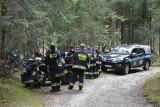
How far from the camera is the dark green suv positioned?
19719 millimetres

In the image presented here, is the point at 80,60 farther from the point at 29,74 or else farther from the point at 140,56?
the point at 140,56

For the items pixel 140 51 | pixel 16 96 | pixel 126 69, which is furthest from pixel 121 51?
pixel 16 96

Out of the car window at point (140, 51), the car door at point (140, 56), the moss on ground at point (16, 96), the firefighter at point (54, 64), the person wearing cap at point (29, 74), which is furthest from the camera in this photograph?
the car window at point (140, 51)

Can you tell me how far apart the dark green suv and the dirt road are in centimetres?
403

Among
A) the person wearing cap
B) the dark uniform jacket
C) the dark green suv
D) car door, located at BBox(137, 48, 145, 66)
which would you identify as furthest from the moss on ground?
car door, located at BBox(137, 48, 145, 66)

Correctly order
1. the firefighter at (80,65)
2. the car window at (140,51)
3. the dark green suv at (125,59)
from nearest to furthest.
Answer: the firefighter at (80,65) < the dark green suv at (125,59) < the car window at (140,51)

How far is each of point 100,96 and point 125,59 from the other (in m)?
8.08

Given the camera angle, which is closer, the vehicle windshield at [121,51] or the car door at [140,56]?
the vehicle windshield at [121,51]

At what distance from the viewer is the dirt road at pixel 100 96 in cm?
1067

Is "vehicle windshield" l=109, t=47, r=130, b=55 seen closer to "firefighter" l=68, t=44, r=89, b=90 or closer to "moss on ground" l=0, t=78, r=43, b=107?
"firefighter" l=68, t=44, r=89, b=90

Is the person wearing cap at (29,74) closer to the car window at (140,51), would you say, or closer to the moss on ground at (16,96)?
the moss on ground at (16,96)

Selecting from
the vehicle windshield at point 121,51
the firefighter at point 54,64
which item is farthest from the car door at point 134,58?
the firefighter at point 54,64

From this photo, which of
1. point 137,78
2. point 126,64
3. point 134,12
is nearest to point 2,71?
point 137,78

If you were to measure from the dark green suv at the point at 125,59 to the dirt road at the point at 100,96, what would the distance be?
4028 mm
